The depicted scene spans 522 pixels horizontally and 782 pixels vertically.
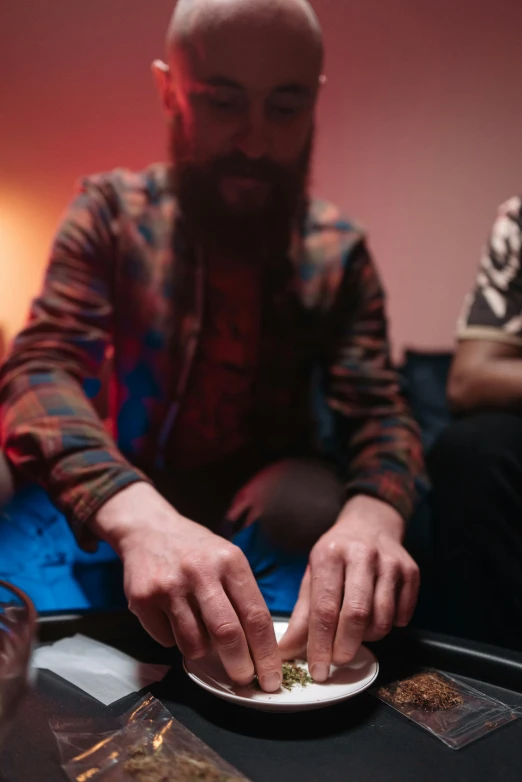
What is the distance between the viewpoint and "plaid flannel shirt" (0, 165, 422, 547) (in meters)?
0.70

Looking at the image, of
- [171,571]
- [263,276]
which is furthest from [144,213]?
[171,571]

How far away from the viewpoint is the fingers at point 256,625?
534 mm

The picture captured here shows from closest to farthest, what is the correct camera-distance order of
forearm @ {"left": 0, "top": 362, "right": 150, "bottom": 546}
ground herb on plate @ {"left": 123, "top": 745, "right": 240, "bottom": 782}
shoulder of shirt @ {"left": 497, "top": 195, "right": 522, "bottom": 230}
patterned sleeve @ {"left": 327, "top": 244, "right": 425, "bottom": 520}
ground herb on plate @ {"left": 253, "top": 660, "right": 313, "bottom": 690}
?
ground herb on plate @ {"left": 123, "top": 745, "right": 240, "bottom": 782} < ground herb on plate @ {"left": 253, "top": 660, "right": 313, "bottom": 690} < forearm @ {"left": 0, "top": 362, "right": 150, "bottom": 546} < patterned sleeve @ {"left": 327, "top": 244, "right": 425, "bottom": 520} < shoulder of shirt @ {"left": 497, "top": 195, "right": 522, "bottom": 230}

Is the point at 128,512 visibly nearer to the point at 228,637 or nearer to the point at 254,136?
the point at 228,637

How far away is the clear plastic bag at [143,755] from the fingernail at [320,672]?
12 cm

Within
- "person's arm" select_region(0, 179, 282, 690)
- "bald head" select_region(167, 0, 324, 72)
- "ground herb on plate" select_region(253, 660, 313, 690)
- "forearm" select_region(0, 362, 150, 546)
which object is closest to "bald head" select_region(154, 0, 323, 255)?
"bald head" select_region(167, 0, 324, 72)

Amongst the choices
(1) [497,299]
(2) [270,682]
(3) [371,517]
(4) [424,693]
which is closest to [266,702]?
(2) [270,682]

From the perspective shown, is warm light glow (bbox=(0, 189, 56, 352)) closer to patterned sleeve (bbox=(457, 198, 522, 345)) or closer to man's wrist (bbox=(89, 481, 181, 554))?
man's wrist (bbox=(89, 481, 181, 554))

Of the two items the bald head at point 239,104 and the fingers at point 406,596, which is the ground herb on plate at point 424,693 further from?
the bald head at point 239,104

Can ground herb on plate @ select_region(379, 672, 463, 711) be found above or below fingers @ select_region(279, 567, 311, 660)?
below

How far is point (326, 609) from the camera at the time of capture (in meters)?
0.59

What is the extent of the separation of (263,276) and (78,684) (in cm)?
48

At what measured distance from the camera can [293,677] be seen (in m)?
0.57

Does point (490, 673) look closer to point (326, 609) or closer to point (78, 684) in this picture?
point (326, 609)
